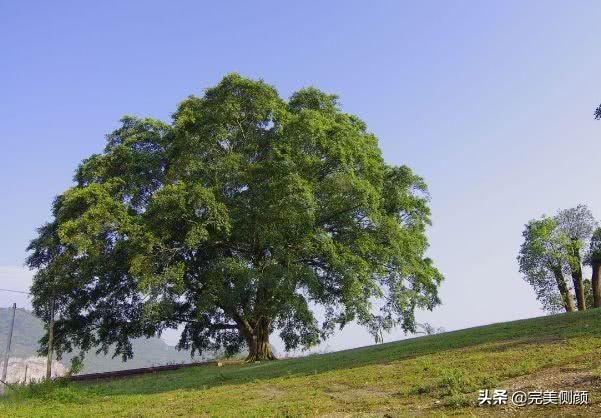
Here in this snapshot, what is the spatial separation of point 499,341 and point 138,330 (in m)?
23.8

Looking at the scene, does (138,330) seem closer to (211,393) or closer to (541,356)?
(211,393)

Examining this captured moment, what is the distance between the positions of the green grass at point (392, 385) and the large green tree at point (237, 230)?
→ 24.2ft

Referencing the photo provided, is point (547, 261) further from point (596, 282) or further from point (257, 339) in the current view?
point (257, 339)

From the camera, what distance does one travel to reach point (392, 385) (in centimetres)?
1305

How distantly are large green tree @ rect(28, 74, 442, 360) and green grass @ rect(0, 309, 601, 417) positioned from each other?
7390 mm

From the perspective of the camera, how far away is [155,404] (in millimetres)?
14648

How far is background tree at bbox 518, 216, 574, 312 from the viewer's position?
156 feet

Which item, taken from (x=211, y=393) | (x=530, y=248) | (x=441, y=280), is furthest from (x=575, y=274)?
(x=211, y=393)

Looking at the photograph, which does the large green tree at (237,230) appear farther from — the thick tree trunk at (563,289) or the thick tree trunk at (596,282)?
the thick tree trunk at (563,289)

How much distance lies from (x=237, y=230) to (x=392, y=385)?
17.2 metres

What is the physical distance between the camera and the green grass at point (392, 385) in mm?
10242

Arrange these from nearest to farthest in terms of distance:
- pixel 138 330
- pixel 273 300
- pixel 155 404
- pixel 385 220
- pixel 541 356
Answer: pixel 541 356
pixel 155 404
pixel 273 300
pixel 385 220
pixel 138 330
